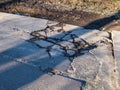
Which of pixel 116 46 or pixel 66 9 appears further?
pixel 66 9

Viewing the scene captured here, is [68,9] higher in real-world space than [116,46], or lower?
higher

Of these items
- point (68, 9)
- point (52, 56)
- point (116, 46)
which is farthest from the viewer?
point (68, 9)

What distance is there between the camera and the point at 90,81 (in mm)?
4262

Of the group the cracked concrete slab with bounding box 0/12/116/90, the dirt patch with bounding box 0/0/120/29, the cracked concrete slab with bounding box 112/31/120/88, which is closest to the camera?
the cracked concrete slab with bounding box 0/12/116/90

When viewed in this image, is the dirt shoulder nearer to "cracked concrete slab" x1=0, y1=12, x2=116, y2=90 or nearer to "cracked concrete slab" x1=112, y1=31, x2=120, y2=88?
"cracked concrete slab" x1=0, y1=12, x2=116, y2=90

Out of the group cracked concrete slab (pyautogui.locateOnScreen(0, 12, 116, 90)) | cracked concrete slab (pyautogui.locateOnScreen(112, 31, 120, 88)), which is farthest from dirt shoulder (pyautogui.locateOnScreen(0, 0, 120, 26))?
cracked concrete slab (pyautogui.locateOnScreen(112, 31, 120, 88))

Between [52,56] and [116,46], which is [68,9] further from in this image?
[52,56]

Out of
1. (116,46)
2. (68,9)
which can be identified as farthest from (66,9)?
(116,46)

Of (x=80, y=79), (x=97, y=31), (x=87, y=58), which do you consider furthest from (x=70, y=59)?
(x=97, y=31)

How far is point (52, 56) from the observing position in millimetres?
4875

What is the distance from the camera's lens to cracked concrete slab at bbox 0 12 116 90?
4227 millimetres

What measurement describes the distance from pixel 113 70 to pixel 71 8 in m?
2.58

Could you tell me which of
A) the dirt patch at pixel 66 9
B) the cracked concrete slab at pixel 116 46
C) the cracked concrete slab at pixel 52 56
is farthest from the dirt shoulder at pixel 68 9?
the cracked concrete slab at pixel 116 46

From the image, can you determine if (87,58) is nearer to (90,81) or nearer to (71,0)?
(90,81)
